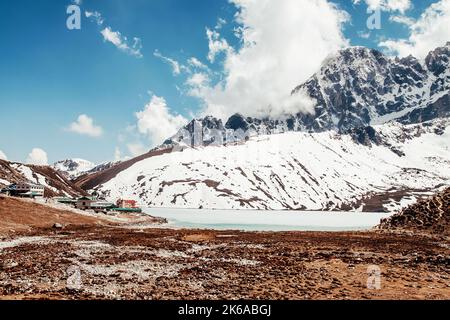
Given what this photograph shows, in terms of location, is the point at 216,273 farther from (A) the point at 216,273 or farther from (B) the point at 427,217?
(B) the point at 427,217

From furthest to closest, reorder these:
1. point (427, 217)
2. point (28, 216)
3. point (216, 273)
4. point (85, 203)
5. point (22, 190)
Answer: point (22, 190) < point (85, 203) < point (28, 216) < point (427, 217) < point (216, 273)

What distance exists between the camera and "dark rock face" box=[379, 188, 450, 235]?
76037 mm

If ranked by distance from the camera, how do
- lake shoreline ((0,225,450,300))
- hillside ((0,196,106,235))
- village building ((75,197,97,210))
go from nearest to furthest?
lake shoreline ((0,225,450,300)) < hillside ((0,196,106,235)) < village building ((75,197,97,210))

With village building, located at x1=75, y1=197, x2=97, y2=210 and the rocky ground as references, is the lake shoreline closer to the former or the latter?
the rocky ground

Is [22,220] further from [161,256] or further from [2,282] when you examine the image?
[2,282]

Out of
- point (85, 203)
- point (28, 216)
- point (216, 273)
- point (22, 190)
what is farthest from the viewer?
point (22, 190)

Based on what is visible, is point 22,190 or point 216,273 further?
point 22,190

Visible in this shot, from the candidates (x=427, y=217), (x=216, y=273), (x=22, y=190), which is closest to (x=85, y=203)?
(x=22, y=190)

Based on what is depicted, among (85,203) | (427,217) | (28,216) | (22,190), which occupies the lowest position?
(28,216)

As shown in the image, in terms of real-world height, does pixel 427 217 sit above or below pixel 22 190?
below

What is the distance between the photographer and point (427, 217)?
267 feet

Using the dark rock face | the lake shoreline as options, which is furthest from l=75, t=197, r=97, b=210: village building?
the lake shoreline

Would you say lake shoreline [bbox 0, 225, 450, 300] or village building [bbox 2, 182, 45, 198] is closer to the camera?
lake shoreline [bbox 0, 225, 450, 300]
